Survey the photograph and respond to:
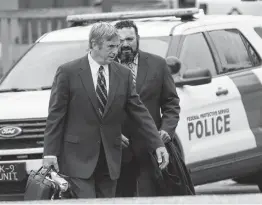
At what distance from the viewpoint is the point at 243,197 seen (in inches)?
213

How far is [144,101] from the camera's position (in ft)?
29.2

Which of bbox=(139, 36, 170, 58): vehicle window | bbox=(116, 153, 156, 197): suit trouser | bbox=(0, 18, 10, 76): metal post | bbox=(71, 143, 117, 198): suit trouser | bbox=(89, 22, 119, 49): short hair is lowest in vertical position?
bbox=(0, 18, 10, 76): metal post

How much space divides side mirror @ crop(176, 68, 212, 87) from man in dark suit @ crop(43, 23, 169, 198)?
2382 millimetres

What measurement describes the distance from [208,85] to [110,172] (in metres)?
3.18

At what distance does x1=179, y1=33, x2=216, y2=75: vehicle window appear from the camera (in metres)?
10.8

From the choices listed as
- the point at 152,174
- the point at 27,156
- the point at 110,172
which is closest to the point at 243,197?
the point at 110,172

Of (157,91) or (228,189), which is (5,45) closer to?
(228,189)

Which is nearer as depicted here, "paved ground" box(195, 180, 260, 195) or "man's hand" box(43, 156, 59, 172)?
"man's hand" box(43, 156, 59, 172)

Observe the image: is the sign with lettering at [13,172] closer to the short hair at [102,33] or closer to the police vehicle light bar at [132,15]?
the short hair at [102,33]

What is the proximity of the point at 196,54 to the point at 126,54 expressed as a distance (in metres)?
2.25

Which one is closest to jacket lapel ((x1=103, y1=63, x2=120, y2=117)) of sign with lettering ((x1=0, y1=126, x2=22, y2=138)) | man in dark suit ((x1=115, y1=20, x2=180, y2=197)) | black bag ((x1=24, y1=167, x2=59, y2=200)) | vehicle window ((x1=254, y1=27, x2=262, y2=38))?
black bag ((x1=24, y1=167, x2=59, y2=200))

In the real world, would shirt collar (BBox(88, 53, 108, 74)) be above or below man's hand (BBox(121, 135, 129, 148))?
above

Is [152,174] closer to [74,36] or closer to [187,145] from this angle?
[187,145]

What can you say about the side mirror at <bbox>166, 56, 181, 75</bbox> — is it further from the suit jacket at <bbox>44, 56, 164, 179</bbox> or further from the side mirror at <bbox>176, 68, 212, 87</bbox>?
the suit jacket at <bbox>44, 56, 164, 179</bbox>
